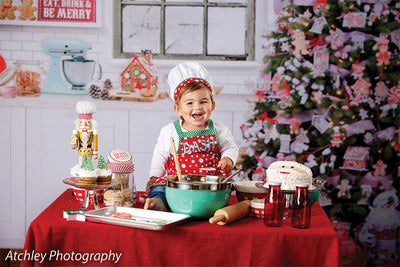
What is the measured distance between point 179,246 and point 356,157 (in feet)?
7.12

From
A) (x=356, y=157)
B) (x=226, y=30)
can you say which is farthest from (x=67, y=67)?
(x=356, y=157)

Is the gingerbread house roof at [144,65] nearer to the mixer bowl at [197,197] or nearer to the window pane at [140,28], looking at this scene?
the window pane at [140,28]

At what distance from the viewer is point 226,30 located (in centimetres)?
319

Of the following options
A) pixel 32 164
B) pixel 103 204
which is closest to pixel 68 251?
pixel 103 204

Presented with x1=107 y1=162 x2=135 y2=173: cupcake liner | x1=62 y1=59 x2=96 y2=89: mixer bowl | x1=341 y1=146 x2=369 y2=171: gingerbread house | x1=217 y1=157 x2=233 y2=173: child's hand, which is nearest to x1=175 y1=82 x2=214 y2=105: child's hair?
x1=217 y1=157 x2=233 y2=173: child's hand

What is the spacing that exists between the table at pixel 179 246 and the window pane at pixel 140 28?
6.65ft

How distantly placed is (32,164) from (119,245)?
210 cm

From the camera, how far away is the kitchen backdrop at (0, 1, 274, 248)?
122 inches

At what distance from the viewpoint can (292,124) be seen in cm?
309

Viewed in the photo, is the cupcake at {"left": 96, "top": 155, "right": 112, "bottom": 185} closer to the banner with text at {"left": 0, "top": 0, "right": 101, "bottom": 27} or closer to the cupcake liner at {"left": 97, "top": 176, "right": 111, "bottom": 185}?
the cupcake liner at {"left": 97, "top": 176, "right": 111, "bottom": 185}

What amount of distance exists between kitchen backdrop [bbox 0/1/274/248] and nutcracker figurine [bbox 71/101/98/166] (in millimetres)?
1247

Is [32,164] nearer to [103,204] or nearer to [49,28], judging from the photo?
[49,28]

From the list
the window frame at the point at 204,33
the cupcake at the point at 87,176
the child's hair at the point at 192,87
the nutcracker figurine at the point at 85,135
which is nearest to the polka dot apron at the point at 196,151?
the child's hair at the point at 192,87

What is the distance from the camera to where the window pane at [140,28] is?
3139 mm
